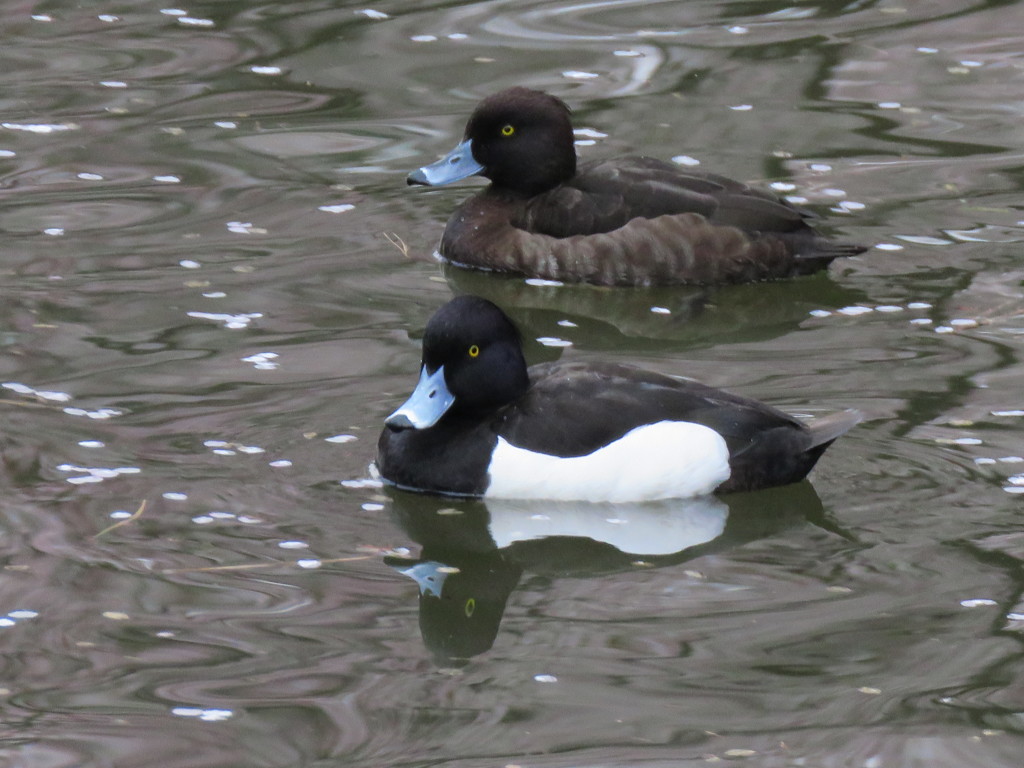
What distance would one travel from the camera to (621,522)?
6961mm

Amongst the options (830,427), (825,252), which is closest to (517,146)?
(825,252)

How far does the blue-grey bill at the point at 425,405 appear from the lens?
711 centimetres

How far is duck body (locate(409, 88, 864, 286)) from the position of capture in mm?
9680

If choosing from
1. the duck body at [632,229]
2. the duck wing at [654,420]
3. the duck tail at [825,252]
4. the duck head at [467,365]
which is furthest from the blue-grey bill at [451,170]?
the duck wing at [654,420]

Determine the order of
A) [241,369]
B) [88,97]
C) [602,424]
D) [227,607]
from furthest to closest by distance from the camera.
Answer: [88,97] → [241,369] → [602,424] → [227,607]

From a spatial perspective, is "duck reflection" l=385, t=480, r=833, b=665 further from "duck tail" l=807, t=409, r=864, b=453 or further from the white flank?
"duck tail" l=807, t=409, r=864, b=453

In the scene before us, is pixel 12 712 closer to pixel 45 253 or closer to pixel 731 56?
pixel 45 253

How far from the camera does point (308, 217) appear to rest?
1052 centimetres

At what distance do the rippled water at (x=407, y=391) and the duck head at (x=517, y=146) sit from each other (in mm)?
449

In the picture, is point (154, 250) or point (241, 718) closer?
point (241, 718)

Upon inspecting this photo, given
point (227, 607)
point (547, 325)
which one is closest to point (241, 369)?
point (547, 325)

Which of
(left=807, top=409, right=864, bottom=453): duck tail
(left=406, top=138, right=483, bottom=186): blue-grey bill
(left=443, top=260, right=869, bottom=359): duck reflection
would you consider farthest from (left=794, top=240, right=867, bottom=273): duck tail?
(left=807, top=409, right=864, bottom=453): duck tail

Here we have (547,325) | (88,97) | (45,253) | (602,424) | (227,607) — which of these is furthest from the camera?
(88,97)

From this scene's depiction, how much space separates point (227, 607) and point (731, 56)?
7.83 metres
